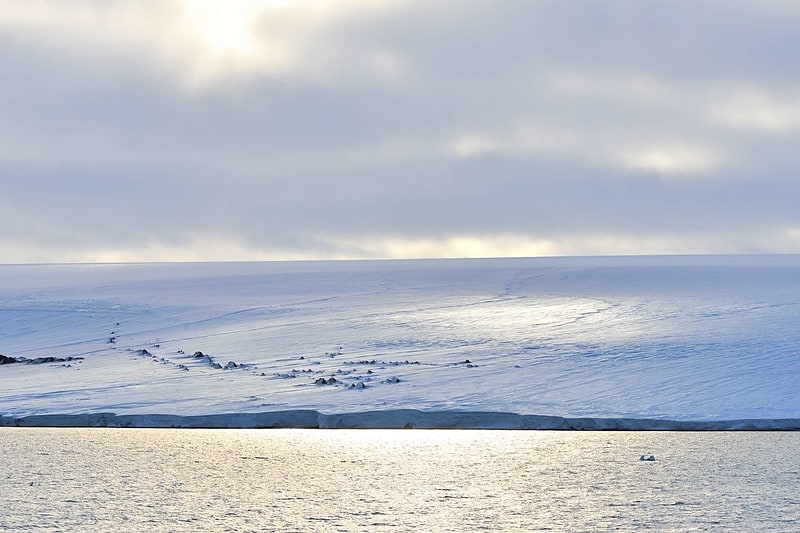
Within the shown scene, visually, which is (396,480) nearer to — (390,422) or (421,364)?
(390,422)

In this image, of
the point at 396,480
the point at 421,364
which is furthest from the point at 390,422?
the point at 421,364

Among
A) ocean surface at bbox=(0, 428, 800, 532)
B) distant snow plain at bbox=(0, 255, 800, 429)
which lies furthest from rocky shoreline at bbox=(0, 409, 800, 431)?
ocean surface at bbox=(0, 428, 800, 532)

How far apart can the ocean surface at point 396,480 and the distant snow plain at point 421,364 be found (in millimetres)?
689

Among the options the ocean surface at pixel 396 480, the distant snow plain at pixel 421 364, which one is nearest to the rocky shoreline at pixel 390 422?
the distant snow plain at pixel 421 364

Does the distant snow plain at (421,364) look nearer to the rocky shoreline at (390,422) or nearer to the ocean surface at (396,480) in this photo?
the rocky shoreline at (390,422)

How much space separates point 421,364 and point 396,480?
6.65 metres

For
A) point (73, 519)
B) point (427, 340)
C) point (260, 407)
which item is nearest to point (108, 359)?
point (427, 340)

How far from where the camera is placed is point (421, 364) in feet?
46.9

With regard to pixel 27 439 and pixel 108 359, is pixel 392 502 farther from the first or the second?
pixel 108 359

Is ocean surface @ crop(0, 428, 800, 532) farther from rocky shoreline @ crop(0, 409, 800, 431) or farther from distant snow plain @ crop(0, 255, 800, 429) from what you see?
distant snow plain @ crop(0, 255, 800, 429)

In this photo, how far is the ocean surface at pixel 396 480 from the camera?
21.1ft

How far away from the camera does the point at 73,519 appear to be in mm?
6508

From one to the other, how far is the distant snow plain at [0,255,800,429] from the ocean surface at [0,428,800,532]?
69cm

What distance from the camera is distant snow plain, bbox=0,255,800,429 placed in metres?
10.6
